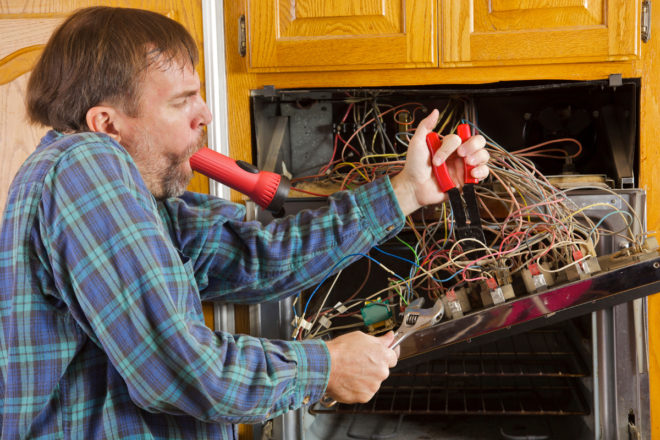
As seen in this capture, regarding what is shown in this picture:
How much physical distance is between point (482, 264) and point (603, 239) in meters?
0.26

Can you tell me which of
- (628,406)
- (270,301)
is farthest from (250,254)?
(628,406)

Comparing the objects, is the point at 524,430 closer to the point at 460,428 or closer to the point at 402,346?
the point at 460,428

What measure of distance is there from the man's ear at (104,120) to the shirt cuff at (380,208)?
0.44 meters

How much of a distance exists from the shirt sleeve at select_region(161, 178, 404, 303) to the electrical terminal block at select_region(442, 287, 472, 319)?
0.51 feet

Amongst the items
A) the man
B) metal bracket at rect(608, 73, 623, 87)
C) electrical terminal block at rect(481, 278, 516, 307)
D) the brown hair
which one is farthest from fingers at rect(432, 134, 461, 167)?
the brown hair

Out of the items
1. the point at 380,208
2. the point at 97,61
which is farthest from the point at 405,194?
the point at 97,61

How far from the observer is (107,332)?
749 millimetres

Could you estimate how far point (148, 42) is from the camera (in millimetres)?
948

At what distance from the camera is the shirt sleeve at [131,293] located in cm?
75

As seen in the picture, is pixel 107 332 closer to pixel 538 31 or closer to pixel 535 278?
pixel 535 278

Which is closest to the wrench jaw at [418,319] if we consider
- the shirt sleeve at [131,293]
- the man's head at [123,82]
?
the shirt sleeve at [131,293]

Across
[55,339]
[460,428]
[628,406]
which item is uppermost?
[55,339]

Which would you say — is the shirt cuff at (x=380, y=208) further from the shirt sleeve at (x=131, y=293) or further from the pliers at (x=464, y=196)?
the shirt sleeve at (x=131, y=293)

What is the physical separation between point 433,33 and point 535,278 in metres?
0.52
